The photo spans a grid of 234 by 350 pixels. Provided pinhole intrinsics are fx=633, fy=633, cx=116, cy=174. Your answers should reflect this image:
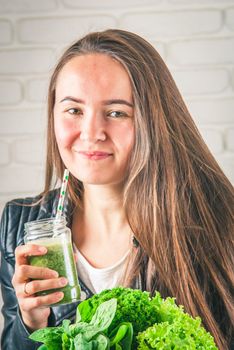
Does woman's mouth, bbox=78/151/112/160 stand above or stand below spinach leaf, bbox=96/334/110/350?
above

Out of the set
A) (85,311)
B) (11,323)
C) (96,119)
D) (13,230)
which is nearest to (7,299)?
(11,323)

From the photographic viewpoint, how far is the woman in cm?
174

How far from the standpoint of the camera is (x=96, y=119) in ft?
5.62

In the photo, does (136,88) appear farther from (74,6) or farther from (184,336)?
(184,336)

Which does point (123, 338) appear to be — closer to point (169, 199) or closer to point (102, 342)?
point (102, 342)

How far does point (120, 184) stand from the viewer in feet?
6.34

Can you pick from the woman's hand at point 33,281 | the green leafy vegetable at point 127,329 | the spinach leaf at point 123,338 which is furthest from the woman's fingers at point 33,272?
the spinach leaf at point 123,338

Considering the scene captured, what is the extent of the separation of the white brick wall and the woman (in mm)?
508

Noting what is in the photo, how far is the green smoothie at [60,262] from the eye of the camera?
4.60ft

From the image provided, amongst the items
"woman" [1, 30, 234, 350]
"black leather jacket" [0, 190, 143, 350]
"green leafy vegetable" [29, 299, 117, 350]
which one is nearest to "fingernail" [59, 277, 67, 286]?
"woman" [1, 30, 234, 350]

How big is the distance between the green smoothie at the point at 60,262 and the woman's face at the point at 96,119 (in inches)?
15.1

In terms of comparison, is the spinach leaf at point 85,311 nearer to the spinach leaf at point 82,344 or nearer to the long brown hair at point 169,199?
the spinach leaf at point 82,344

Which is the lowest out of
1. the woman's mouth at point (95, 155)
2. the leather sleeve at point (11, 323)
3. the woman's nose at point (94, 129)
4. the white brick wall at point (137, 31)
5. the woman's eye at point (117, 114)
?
the leather sleeve at point (11, 323)

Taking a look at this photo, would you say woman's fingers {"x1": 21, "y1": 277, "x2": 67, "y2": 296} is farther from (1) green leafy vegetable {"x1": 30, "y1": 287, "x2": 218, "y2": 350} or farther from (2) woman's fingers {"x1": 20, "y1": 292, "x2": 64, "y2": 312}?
(1) green leafy vegetable {"x1": 30, "y1": 287, "x2": 218, "y2": 350}
